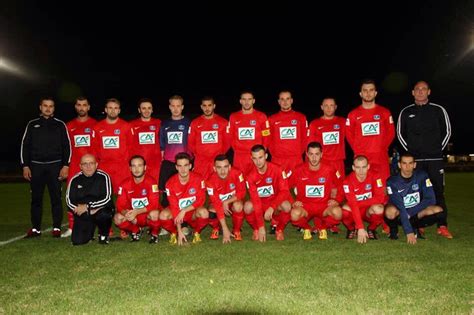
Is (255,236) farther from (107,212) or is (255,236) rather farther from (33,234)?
(33,234)

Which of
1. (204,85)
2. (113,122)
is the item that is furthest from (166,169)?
(204,85)

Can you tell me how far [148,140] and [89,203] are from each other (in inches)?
61.6

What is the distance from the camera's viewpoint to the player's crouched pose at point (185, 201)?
5.80m

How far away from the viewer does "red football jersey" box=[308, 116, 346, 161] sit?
6.94 m

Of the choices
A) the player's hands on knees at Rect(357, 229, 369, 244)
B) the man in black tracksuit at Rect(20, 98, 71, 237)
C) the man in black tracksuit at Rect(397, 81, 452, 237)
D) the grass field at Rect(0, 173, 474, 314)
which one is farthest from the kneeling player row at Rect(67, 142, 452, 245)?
the man in black tracksuit at Rect(20, 98, 71, 237)

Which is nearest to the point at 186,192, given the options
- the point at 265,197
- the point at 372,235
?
the point at 265,197

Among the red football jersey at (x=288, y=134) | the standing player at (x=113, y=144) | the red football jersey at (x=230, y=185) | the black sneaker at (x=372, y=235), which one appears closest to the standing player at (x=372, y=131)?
the red football jersey at (x=288, y=134)

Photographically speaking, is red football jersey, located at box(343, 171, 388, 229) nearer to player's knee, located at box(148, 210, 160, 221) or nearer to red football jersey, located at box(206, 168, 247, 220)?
red football jersey, located at box(206, 168, 247, 220)

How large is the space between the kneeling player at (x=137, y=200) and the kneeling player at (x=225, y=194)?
787 mm

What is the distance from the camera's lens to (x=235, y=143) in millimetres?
7055

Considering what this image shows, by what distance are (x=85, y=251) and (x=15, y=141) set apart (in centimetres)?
2754

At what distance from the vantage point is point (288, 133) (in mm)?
7086

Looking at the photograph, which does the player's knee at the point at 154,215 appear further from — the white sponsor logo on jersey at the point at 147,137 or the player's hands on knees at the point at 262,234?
the white sponsor logo on jersey at the point at 147,137

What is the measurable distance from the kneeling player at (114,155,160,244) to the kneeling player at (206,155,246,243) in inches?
31.0
